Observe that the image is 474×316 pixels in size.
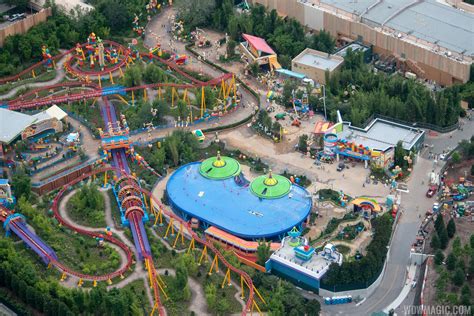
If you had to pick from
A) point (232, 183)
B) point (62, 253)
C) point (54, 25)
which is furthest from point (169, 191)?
point (54, 25)

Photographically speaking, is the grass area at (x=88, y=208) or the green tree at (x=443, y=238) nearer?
the green tree at (x=443, y=238)

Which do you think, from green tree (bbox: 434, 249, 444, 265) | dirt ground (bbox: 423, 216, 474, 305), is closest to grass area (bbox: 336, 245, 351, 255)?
dirt ground (bbox: 423, 216, 474, 305)

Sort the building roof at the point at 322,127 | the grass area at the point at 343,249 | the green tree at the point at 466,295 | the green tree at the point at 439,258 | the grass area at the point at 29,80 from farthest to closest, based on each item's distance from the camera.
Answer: the grass area at the point at 29,80 < the building roof at the point at 322,127 < the grass area at the point at 343,249 < the green tree at the point at 439,258 < the green tree at the point at 466,295

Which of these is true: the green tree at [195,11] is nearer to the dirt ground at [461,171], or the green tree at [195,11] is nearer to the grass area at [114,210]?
the grass area at [114,210]

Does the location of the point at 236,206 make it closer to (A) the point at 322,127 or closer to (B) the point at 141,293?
(B) the point at 141,293

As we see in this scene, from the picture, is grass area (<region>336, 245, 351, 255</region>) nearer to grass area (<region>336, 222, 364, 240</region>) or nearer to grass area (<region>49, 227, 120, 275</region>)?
grass area (<region>336, 222, 364, 240</region>)

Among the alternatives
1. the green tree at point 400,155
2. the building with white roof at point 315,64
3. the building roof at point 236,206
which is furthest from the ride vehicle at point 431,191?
the building with white roof at point 315,64

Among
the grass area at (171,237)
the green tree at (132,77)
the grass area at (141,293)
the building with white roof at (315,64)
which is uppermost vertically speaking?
the green tree at (132,77)
